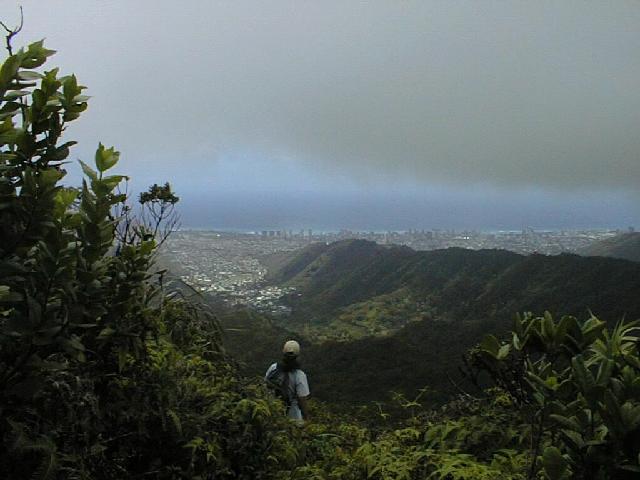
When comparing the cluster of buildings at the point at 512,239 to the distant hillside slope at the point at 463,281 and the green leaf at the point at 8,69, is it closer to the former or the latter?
the distant hillside slope at the point at 463,281

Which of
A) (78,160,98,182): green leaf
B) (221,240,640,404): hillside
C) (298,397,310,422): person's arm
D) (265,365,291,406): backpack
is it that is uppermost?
(78,160,98,182): green leaf

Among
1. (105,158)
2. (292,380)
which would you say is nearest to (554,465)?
(105,158)

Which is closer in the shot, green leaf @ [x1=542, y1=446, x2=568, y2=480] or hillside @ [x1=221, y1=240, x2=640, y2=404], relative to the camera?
green leaf @ [x1=542, y1=446, x2=568, y2=480]

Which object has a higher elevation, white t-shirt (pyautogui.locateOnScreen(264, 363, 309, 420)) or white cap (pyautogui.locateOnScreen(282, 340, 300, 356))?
white cap (pyautogui.locateOnScreen(282, 340, 300, 356))

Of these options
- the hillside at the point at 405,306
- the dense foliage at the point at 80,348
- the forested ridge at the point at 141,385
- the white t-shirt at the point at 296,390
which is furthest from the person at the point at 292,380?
the dense foliage at the point at 80,348

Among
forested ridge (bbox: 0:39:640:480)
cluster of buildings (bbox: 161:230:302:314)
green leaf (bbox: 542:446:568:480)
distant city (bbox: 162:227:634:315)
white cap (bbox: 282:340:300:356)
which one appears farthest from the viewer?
distant city (bbox: 162:227:634:315)

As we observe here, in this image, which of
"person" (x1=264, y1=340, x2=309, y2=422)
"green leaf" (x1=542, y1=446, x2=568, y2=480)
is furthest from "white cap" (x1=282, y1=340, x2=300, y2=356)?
"green leaf" (x1=542, y1=446, x2=568, y2=480)

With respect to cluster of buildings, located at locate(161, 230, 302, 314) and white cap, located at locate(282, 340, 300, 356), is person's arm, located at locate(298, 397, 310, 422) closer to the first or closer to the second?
white cap, located at locate(282, 340, 300, 356)

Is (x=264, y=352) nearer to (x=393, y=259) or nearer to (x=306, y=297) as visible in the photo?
(x=306, y=297)
